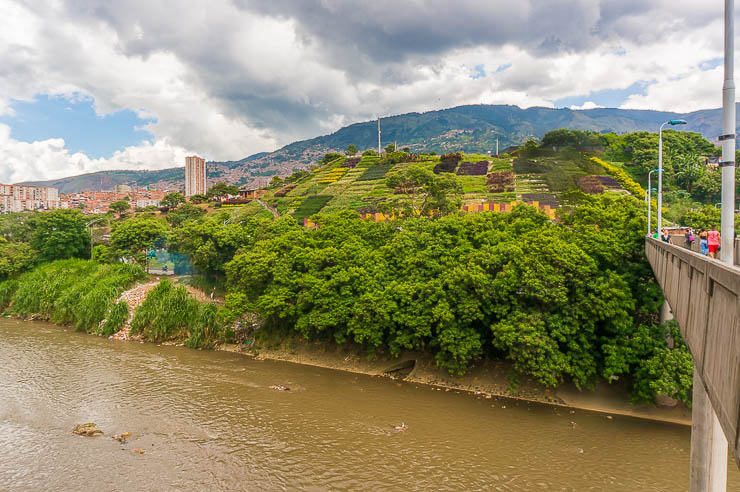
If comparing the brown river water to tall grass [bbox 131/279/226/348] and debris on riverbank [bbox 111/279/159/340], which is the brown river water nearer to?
tall grass [bbox 131/279/226/348]

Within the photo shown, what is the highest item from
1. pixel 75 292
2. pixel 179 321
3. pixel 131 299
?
pixel 75 292

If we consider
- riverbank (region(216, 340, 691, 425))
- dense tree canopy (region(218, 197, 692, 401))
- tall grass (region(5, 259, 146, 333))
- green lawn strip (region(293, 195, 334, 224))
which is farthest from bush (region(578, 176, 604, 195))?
tall grass (region(5, 259, 146, 333))

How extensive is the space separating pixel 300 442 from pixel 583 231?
16317mm

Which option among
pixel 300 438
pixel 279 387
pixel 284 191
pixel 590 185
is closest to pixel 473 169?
pixel 590 185

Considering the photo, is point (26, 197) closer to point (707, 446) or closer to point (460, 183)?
point (460, 183)

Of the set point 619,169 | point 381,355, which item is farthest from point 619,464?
point 619,169

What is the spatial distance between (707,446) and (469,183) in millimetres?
45397

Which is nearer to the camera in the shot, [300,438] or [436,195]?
[300,438]

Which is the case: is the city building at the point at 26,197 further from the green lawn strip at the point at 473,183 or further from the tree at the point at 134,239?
the green lawn strip at the point at 473,183

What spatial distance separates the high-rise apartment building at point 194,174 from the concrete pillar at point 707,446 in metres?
194

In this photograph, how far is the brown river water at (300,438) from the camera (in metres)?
12.9

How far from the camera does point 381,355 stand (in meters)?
22.9

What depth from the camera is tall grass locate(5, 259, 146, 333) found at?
29.6 m

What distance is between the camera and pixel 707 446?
9.87 m
